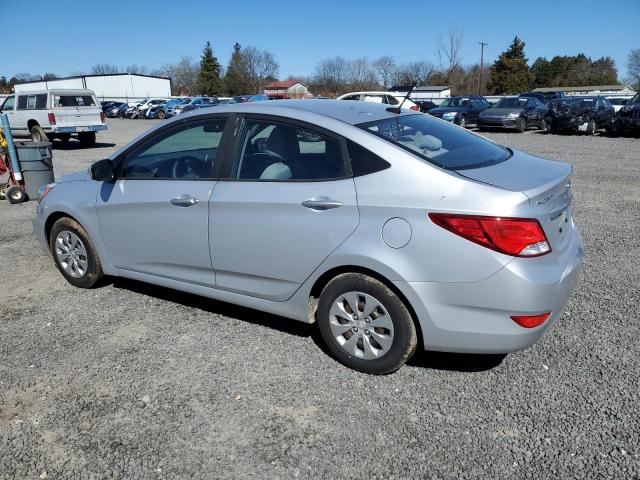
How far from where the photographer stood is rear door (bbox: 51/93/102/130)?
17.5m

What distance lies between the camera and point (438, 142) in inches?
136

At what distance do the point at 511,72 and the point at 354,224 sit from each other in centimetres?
8491

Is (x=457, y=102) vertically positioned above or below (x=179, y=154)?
below

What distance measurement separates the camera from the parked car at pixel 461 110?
2506cm

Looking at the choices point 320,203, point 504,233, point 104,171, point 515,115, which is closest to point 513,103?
point 515,115

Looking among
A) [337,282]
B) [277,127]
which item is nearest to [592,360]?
[337,282]

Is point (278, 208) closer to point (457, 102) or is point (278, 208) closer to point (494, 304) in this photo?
point (494, 304)

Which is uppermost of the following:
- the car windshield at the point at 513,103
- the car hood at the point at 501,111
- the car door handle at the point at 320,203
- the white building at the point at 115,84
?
the white building at the point at 115,84

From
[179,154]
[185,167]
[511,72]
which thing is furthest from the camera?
[511,72]

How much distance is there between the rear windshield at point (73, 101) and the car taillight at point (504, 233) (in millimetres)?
18268

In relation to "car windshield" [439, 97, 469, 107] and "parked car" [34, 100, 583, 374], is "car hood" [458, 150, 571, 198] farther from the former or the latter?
"car windshield" [439, 97, 469, 107]

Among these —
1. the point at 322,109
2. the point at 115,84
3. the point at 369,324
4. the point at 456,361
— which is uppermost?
the point at 115,84

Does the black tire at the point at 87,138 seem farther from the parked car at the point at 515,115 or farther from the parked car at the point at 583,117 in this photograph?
the parked car at the point at 583,117

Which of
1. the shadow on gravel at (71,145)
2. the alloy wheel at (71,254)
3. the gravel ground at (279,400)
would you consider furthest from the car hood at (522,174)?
the shadow on gravel at (71,145)
